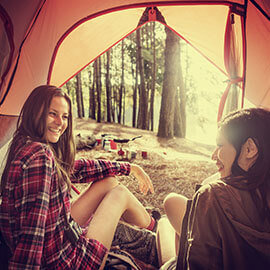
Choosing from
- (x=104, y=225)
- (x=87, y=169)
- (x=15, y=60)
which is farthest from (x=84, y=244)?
(x=15, y=60)

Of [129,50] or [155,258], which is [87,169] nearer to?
[155,258]

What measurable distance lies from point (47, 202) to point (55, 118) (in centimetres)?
52

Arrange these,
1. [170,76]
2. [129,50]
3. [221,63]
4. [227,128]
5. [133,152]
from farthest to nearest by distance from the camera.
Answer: [129,50] < [170,76] < [133,152] < [221,63] < [227,128]

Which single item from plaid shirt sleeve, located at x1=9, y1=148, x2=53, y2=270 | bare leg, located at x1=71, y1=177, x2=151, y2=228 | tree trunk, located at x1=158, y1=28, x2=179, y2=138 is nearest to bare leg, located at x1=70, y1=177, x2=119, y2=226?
bare leg, located at x1=71, y1=177, x2=151, y2=228

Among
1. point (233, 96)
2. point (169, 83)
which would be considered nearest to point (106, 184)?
point (233, 96)

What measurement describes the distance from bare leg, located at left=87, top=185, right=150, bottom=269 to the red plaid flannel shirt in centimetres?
9

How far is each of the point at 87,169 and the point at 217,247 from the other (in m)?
1.11

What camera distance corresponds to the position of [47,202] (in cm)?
106

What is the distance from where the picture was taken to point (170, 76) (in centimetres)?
641

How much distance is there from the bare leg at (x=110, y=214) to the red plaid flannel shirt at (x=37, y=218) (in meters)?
0.09

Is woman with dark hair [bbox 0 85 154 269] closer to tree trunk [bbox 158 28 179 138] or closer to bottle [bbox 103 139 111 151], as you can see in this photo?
bottle [bbox 103 139 111 151]

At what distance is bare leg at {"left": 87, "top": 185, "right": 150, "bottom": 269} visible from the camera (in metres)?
1.41

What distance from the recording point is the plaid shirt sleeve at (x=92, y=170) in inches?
69.9

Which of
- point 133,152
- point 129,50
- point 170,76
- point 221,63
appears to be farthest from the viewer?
point 129,50
